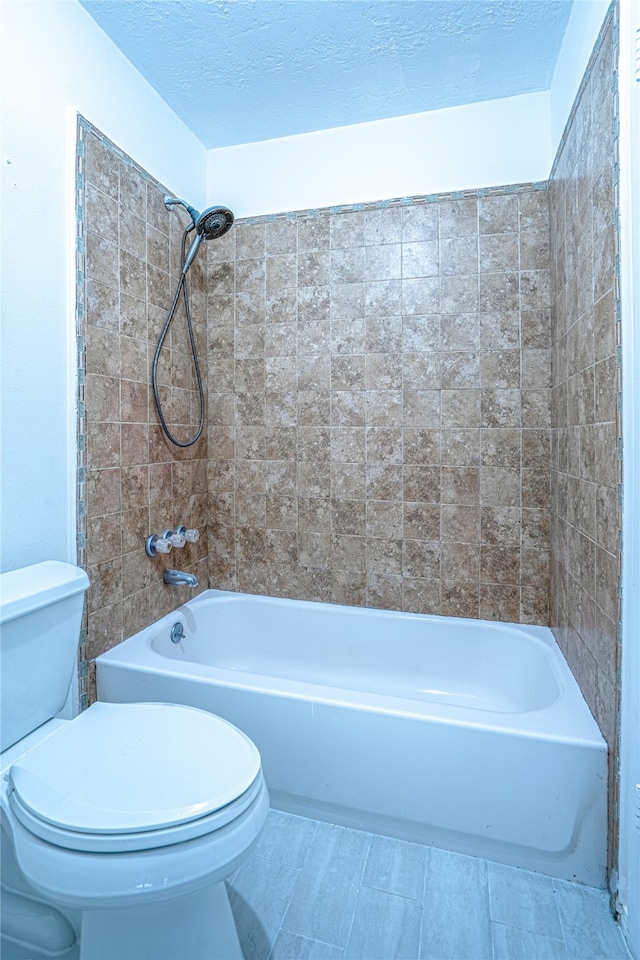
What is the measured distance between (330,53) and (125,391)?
55.2 inches

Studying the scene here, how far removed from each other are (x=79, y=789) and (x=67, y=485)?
0.87 meters

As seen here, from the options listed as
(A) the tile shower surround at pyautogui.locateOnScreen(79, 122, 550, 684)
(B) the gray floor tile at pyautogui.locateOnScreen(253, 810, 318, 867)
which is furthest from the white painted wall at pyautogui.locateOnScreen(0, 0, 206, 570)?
(B) the gray floor tile at pyautogui.locateOnScreen(253, 810, 318, 867)

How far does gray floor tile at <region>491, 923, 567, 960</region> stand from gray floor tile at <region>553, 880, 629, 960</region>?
1.2 inches

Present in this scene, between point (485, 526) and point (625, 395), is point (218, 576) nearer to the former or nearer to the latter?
point (485, 526)

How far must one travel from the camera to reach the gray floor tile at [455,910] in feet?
3.52

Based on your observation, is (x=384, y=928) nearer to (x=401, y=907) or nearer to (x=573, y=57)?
(x=401, y=907)

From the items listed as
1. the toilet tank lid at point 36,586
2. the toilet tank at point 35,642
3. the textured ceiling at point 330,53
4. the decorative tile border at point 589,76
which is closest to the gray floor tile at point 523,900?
the toilet tank at point 35,642

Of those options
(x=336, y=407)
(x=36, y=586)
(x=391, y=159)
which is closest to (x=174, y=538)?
(x=36, y=586)

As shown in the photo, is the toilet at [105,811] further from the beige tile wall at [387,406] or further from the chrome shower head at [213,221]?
the chrome shower head at [213,221]

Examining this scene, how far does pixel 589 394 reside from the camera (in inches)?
52.3

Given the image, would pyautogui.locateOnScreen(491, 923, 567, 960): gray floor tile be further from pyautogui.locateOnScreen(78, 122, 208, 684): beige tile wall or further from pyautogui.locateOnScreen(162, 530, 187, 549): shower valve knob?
pyautogui.locateOnScreen(162, 530, 187, 549): shower valve knob

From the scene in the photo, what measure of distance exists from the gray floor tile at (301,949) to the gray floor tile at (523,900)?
41cm

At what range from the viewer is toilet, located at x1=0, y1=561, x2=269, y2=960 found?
0.85m

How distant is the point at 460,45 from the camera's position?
1617 mm
